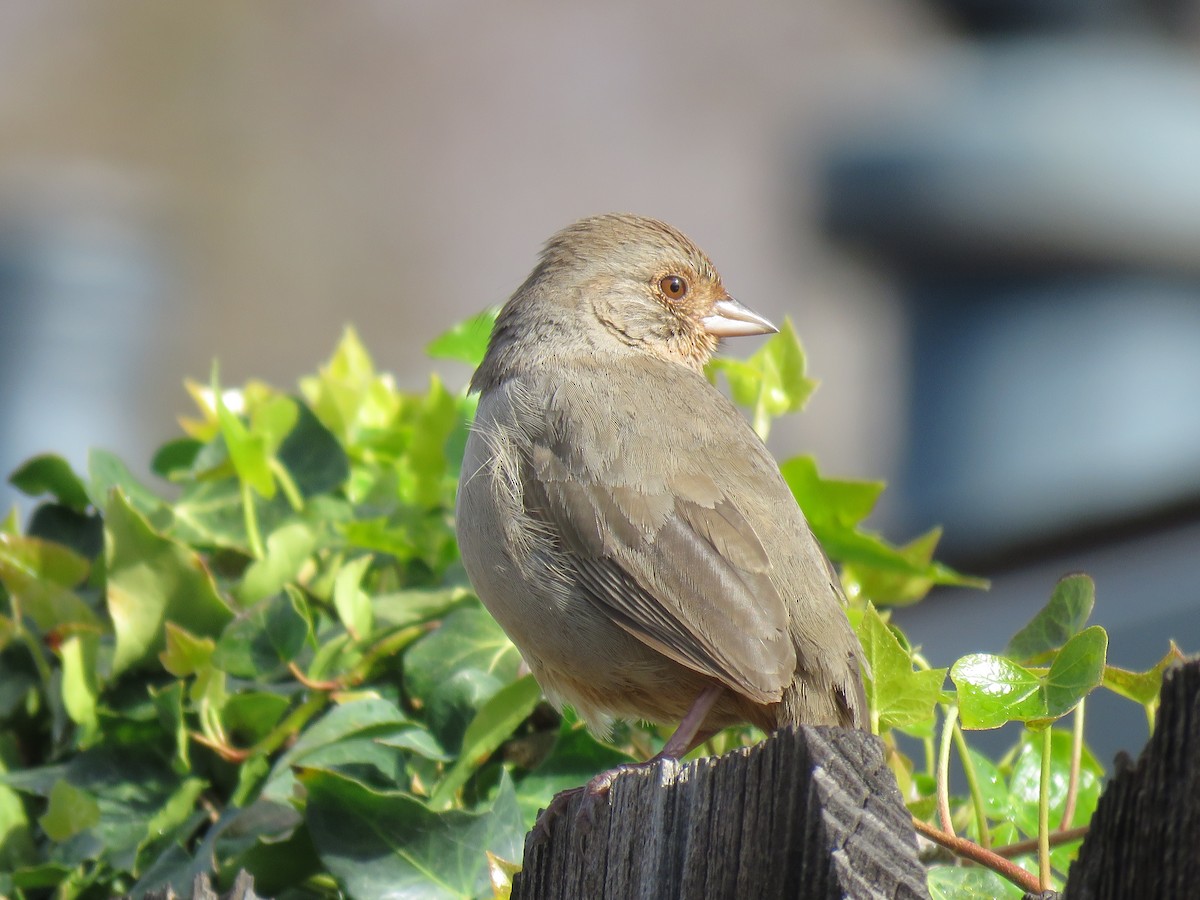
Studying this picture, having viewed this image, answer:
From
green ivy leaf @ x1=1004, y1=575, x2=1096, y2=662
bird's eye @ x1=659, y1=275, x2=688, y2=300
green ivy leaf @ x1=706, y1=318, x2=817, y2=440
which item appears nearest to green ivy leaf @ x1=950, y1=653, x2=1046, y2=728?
green ivy leaf @ x1=1004, y1=575, x2=1096, y2=662

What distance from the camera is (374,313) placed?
1198 cm

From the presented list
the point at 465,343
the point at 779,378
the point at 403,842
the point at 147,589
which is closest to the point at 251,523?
the point at 147,589

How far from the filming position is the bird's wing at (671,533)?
8.94ft

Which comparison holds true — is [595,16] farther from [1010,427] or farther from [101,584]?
[101,584]

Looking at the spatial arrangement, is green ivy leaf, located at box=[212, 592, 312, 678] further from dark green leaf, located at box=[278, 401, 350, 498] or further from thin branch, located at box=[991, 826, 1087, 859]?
thin branch, located at box=[991, 826, 1087, 859]

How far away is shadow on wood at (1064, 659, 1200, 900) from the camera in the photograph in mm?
1512

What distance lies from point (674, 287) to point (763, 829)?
2.50m

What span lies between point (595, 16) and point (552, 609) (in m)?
10.4

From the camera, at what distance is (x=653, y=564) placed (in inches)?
112

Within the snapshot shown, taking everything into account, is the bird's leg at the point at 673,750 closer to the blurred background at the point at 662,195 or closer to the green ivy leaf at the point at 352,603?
the green ivy leaf at the point at 352,603

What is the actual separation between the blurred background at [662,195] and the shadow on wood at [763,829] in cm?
653

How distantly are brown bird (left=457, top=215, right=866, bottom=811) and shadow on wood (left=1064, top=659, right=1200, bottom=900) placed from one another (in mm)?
1104

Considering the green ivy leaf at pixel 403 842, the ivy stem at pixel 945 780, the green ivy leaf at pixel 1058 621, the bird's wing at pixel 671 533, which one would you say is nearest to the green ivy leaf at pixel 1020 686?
the ivy stem at pixel 945 780

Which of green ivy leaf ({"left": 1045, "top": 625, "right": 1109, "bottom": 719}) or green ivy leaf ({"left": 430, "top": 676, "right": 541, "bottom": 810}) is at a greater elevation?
green ivy leaf ({"left": 1045, "top": 625, "right": 1109, "bottom": 719})
